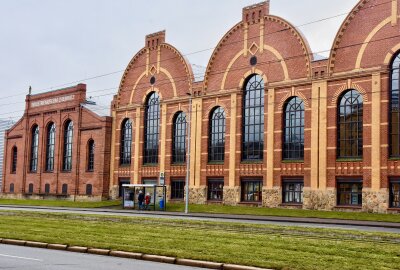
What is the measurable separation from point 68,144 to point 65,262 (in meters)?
54.7

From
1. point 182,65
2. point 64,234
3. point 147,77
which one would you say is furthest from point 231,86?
point 64,234

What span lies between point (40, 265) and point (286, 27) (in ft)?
123

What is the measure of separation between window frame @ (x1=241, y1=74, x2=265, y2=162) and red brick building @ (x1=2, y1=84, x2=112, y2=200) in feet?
62.6

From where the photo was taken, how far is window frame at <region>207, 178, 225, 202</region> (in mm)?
51844

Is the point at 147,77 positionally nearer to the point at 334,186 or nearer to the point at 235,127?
the point at 235,127

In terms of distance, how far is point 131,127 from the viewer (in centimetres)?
6228

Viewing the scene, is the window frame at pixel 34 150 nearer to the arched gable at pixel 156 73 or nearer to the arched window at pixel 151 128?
the arched gable at pixel 156 73

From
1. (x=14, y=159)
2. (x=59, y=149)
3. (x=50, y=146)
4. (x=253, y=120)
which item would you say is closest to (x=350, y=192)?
(x=253, y=120)

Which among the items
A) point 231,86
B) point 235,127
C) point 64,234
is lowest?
point 64,234

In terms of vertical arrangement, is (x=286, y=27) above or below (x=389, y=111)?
above


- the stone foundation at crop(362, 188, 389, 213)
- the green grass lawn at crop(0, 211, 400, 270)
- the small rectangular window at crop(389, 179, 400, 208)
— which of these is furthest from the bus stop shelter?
the green grass lawn at crop(0, 211, 400, 270)

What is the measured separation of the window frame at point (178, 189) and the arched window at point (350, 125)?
57.2 feet

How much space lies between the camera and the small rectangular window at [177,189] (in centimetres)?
5538

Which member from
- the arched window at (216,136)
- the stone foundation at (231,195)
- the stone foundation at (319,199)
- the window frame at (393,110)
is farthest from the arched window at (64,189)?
the window frame at (393,110)
